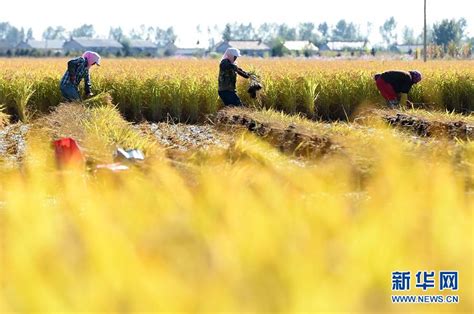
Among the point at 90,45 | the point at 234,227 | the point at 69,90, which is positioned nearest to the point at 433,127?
the point at 69,90

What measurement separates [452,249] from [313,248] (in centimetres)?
67

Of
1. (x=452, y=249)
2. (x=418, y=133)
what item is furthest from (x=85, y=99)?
(x=452, y=249)

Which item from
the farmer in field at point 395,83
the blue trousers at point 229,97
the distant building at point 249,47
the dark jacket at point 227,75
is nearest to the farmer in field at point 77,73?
the dark jacket at point 227,75

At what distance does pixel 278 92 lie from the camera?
613 inches

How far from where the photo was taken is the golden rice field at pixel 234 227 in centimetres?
360

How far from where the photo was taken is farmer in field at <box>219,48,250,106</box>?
12.4 meters

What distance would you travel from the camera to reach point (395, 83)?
13.9 meters

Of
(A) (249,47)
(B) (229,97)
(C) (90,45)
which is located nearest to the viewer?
(B) (229,97)

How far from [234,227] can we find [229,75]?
8.09 metres

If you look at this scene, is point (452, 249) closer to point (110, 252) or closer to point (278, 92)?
point (110, 252)

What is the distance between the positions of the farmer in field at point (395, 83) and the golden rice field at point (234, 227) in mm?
3868

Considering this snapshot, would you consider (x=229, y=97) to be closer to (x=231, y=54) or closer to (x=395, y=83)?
(x=231, y=54)

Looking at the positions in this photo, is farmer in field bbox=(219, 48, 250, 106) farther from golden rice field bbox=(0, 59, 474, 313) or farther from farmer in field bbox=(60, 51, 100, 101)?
golden rice field bbox=(0, 59, 474, 313)

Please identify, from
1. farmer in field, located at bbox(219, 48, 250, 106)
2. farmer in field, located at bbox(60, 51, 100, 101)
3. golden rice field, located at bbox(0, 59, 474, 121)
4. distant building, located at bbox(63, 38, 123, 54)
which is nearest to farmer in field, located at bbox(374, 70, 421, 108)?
golden rice field, located at bbox(0, 59, 474, 121)
